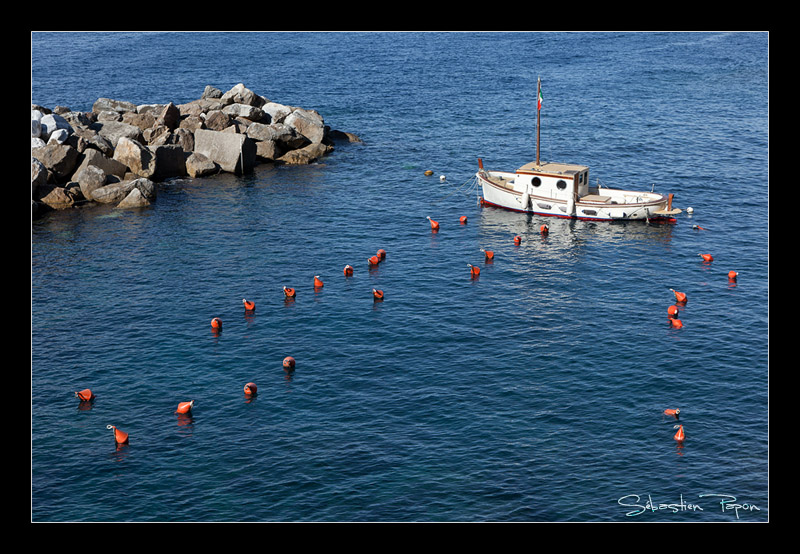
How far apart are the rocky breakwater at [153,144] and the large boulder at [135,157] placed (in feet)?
0.37

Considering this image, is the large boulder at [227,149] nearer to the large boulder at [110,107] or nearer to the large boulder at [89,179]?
the large boulder at [89,179]

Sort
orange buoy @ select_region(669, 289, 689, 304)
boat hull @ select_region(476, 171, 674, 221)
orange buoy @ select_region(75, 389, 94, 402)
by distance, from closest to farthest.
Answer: orange buoy @ select_region(75, 389, 94, 402)
orange buoy @ select_region(669, 289, 689, 304)
boat hull @ select_region(476, 171, 674, 221)

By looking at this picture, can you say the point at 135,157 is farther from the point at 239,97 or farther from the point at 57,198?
the point at 239,97

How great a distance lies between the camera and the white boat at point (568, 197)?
93062mm

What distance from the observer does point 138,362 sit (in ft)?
214

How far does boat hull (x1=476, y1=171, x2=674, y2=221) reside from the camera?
3656 inches

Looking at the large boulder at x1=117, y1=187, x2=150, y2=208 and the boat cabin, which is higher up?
the boat cabin

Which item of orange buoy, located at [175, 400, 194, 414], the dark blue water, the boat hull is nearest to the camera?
the dark blue water

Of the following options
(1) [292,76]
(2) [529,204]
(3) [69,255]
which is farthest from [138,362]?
(1) [292,76]

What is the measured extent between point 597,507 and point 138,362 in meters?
33.9

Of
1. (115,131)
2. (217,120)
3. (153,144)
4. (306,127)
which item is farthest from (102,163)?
(306,127)

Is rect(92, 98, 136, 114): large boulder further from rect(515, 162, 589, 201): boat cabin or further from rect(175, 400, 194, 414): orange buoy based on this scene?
rect(175, 400, 194, 414): orange buoy

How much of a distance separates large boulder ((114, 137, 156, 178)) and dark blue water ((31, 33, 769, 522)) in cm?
339

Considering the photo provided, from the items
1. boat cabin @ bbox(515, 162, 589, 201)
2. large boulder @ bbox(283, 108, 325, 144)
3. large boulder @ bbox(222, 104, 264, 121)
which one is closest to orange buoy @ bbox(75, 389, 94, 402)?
boat cabin @ bbox(515, 162, 589, 201)
